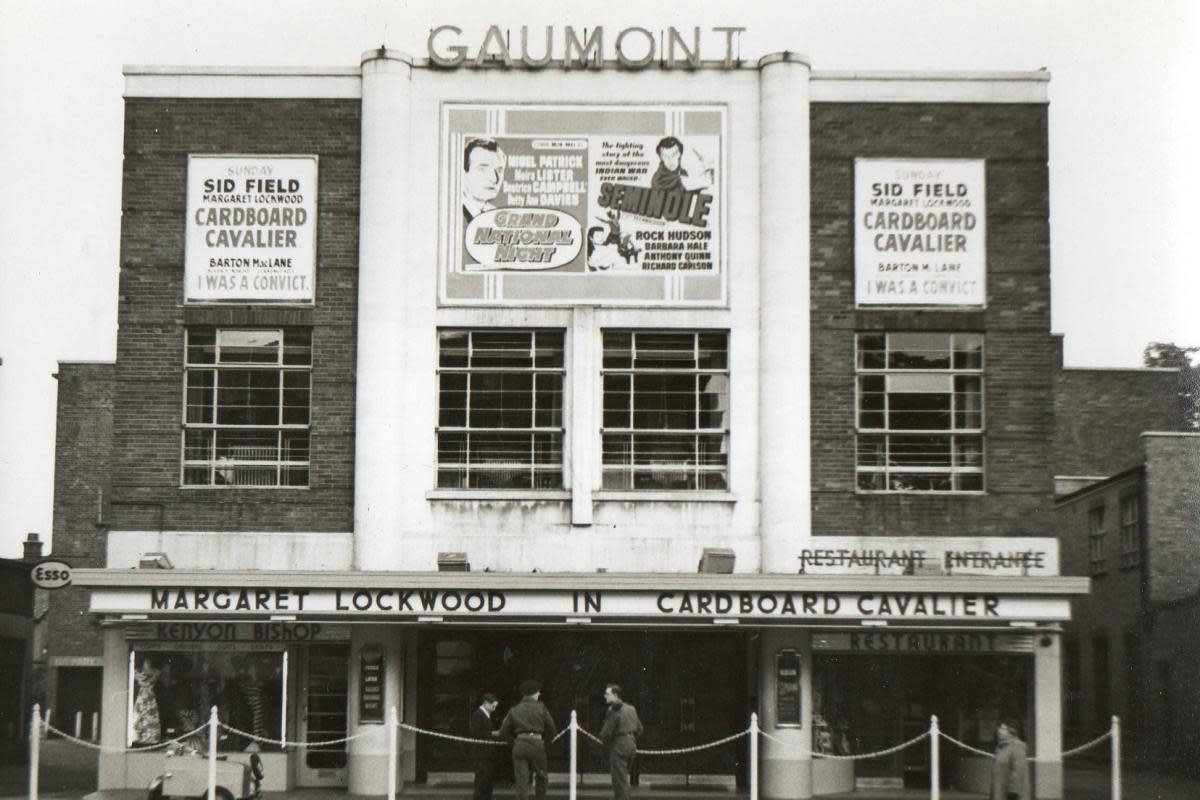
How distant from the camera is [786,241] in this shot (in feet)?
83.8

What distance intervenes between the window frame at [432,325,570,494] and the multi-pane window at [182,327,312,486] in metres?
2.05

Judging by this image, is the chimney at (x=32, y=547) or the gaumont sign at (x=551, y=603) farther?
the chimney at (x=32, y=547)

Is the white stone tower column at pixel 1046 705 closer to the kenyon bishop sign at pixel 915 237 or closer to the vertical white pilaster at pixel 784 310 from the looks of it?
the vertical white pilaster at pixel 784 310

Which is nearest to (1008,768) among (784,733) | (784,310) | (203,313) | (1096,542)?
(784,733)

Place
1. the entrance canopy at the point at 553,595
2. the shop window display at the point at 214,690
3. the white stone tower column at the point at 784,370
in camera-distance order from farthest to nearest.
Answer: the shop window display at the point at 214,690
the white stone tower column at the point at 784,370
the entrance canopy at the point at 553,595

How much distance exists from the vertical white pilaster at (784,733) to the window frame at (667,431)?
8.12 ft

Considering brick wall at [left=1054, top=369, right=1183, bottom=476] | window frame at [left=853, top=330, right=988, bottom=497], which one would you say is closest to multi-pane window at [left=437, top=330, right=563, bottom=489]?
window frame at [left=853, top=330, right=988, bottom=497]

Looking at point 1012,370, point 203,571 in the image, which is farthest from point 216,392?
point 1012,370

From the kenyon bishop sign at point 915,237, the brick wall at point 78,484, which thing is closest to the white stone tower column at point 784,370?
the kenyon bishop sign at point 915,237

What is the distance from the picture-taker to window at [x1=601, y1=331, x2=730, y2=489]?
1008 inches

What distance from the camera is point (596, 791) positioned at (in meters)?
25.1

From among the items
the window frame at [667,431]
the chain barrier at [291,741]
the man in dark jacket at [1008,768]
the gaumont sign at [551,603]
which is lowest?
the chain barrier at [291,741]

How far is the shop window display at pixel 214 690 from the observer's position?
24.9m

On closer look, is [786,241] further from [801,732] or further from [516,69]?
[801,732]
